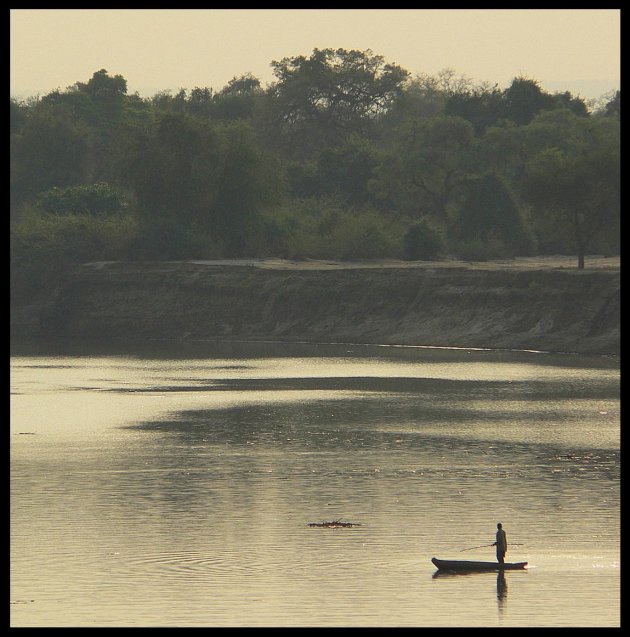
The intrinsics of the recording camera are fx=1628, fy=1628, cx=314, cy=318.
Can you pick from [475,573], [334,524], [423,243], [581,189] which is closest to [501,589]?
[475,573]

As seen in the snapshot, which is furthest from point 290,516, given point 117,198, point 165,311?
point 117,198

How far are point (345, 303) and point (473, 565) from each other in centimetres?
6754

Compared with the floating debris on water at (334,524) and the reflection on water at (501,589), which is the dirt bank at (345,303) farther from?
the reflection on water at (501,589)

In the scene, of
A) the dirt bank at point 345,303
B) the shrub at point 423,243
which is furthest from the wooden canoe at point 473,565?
the shrub at point 423,243

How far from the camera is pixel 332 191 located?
456 ft

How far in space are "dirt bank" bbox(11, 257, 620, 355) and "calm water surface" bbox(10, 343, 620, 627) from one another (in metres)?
12.9

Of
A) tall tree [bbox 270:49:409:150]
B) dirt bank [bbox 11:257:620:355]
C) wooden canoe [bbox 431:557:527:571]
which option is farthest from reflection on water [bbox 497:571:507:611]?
tall tree [bbox 270:49:409:150]

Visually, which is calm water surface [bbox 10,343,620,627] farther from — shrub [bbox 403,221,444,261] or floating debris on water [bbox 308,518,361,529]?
shrub [bbox 403,221,444,261]

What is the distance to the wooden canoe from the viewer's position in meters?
31.9

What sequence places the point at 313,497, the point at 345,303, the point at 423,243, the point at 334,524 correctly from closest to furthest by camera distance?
the point at 334,524
the point at 313,497
the point at 345,303
the point at 423,243

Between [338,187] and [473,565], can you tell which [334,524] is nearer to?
[473,565]

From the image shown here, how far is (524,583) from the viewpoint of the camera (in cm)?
3120
